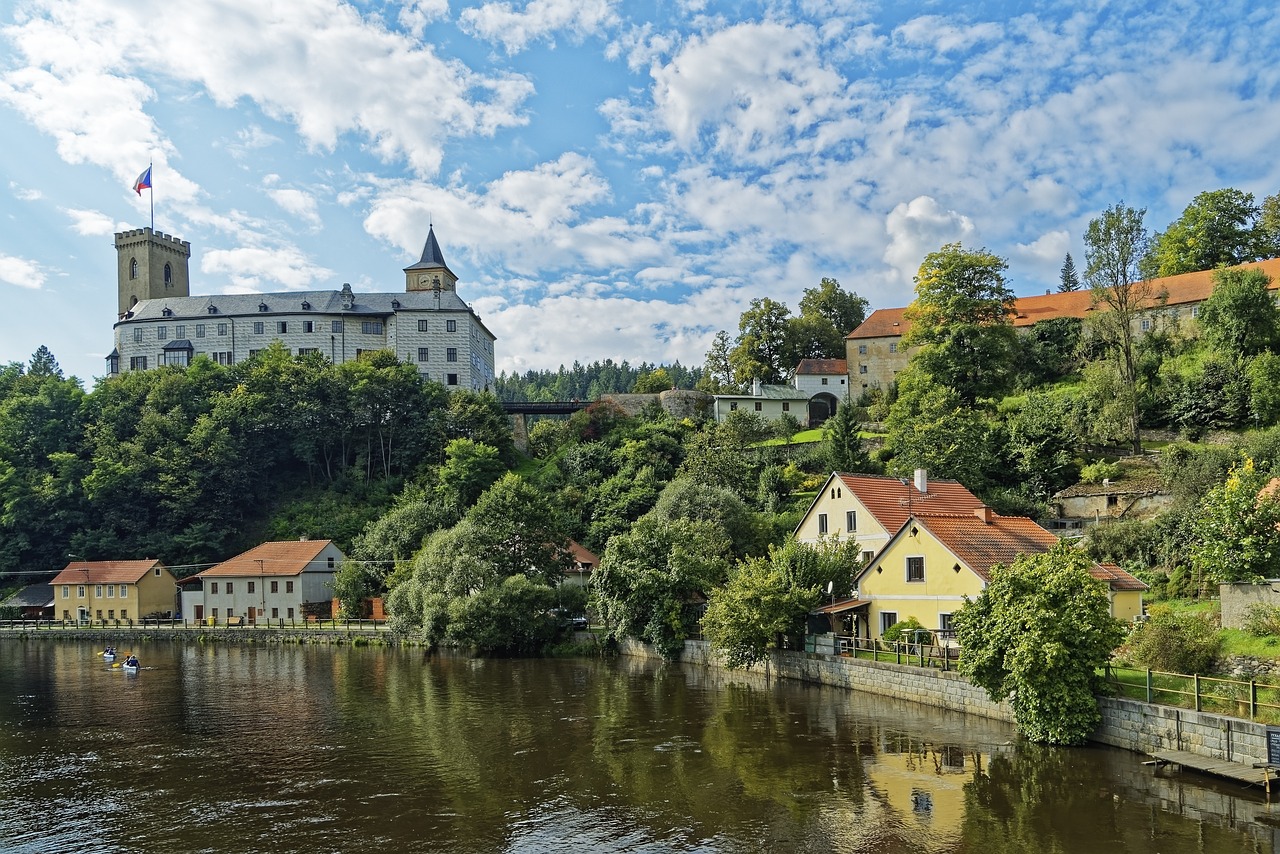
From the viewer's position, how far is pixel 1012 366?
70625mm

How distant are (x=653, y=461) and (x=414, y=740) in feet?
151

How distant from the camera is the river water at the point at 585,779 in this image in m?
17.3

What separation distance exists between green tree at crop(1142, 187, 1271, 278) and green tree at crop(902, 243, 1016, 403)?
52.1 ft

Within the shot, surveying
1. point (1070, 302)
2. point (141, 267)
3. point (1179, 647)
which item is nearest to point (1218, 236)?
point (1070, 302)

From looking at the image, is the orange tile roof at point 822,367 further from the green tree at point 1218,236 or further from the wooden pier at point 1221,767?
the wooden pier at point 1221,767

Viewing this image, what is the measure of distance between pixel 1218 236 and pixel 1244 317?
22.7 m

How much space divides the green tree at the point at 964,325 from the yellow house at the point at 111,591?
62.6 meters

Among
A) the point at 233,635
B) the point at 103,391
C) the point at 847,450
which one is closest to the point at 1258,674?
the point at 847,450

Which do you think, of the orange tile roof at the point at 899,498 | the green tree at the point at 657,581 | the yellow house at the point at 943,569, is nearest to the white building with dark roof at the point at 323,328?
the green tree at the point at 657,581

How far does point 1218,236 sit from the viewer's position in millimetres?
76312

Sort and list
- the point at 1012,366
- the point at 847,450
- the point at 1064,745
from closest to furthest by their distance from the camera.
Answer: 1. the point at 1064,745
2. the point at 847,450
3. the point at 1012,366

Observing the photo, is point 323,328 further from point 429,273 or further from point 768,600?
point 768,600

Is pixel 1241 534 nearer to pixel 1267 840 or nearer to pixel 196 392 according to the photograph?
pixel 1267 840

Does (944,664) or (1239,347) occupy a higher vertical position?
(1239,347)
